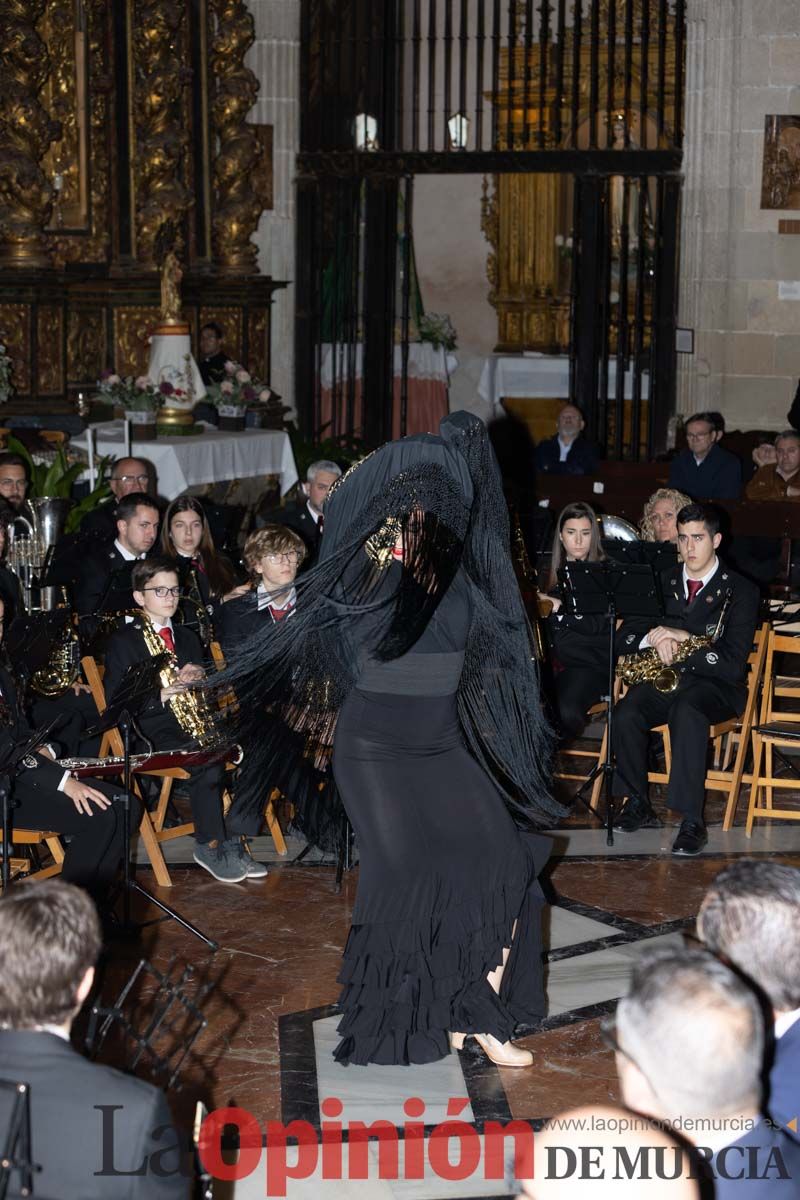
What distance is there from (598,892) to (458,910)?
1957mm

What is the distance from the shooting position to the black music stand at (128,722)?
5.71 m

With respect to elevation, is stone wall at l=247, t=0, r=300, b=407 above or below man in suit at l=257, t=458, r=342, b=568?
above

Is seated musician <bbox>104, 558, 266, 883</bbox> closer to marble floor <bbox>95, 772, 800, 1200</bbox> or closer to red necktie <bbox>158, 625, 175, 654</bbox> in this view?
red necktie <bbox>158, 625, 175, 654</bbox>

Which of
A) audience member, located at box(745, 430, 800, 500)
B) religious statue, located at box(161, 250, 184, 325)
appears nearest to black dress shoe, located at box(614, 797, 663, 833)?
audience member, located at box(745, 430, 800, 500)

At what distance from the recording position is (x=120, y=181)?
12.7 meters

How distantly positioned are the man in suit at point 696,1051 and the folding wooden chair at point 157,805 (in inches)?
153

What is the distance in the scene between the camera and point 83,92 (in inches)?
483

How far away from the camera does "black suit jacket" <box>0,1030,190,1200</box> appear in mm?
2699

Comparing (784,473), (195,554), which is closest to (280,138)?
(784,473)

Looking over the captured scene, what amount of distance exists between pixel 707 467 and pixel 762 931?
835cm

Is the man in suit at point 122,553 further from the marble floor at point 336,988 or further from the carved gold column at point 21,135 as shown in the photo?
the carved gold column at point 21,135

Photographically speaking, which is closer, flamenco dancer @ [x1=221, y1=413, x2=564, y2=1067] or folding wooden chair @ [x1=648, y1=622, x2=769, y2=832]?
flamenco dancer @ [x1=221, y1=413, x2=564, y2=1067]

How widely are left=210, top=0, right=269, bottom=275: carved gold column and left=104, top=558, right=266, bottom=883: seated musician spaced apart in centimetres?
756


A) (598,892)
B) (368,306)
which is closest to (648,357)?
(368,306)
